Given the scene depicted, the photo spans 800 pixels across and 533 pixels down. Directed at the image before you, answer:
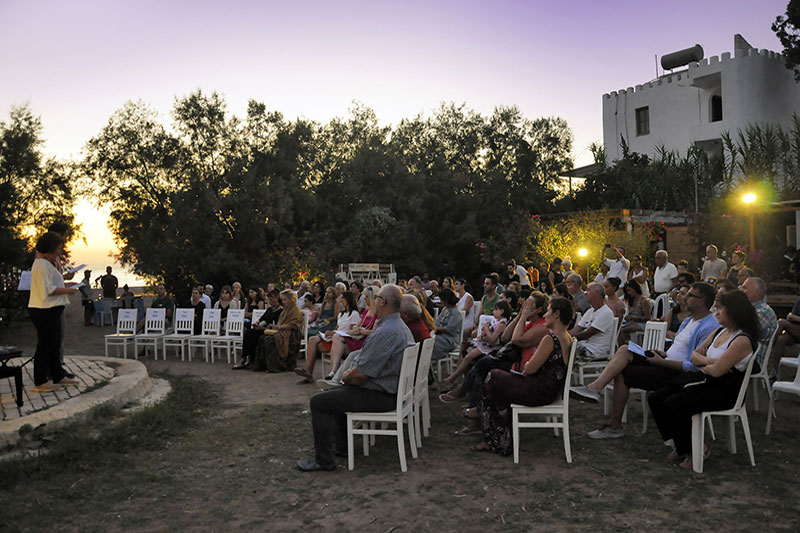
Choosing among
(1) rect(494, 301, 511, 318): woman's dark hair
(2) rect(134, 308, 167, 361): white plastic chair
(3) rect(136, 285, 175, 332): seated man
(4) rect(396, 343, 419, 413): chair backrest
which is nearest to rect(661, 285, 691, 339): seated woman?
(1) rect(494, 301, 511, 318): woman's dark hair

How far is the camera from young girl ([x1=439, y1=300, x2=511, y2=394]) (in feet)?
22.1

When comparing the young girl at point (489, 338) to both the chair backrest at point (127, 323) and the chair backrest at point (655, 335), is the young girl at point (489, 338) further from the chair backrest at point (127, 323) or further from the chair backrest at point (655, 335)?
the chair backrest at point (127, 323)

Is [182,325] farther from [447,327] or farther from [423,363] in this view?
[423,363]

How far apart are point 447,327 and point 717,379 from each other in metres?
3.76

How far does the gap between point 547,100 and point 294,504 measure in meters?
21.8

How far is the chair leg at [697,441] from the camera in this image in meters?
4.46

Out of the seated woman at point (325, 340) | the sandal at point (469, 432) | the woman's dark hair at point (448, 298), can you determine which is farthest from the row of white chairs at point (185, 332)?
the sandal at point (469, 432)

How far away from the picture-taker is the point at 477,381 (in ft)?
19.5

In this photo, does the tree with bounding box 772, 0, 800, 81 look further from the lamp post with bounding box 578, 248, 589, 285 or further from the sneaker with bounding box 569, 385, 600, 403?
the sneaker with bounding box 569, 385, 600, 403

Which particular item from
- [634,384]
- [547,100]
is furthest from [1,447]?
[547,100]

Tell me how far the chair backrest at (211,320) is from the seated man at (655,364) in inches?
298

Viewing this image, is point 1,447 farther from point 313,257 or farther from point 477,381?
point 313,257

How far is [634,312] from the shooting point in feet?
26.6

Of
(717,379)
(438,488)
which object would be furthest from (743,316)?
(438,488)
